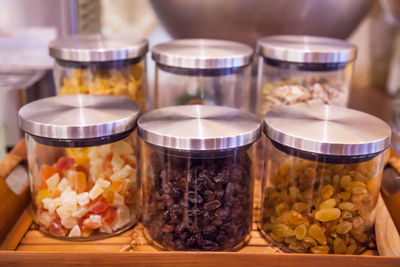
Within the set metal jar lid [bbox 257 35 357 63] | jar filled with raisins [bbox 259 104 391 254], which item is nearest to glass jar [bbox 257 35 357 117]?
metal jar lid [bbox 257 35 357 63]

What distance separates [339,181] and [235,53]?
10.3 inches

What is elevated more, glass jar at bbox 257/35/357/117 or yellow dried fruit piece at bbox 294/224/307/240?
glass jar at bbox 257/35/357/117

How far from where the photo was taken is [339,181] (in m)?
0.54

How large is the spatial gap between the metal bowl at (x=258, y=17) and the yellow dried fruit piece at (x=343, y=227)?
0.36 m

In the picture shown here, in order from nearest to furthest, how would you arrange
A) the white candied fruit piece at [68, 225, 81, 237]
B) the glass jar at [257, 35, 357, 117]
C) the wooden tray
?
1. the wooden tray
2. the white candied fruit piece at [68, 225, 81, 237]
3. the glass jar at [257, 35, 357, 117]

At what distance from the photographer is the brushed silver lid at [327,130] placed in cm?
51

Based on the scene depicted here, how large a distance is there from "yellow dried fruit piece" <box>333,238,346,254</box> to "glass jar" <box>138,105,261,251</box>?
0.11 meters

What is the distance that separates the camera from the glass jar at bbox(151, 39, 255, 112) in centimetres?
67

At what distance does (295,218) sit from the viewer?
56 centimetres

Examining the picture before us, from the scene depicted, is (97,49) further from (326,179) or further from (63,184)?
(326,179)

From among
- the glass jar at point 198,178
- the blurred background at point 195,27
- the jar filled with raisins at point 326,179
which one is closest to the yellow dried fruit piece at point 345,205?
the jar filled with raisins at point 326,179

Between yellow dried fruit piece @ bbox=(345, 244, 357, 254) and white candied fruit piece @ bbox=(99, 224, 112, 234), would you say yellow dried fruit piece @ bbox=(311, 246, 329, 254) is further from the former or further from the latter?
white candied fruit piece @ bbox=(99, 224, 112, 234)

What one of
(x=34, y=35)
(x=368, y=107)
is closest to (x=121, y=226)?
(x=34, y=35)

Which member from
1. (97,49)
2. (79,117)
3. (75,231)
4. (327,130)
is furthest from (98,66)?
(327,130)
